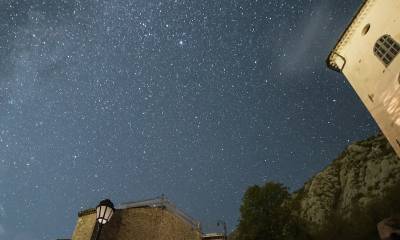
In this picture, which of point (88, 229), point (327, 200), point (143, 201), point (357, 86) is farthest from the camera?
point (327, 200)

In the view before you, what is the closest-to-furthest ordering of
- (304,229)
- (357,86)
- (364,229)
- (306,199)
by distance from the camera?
(364,229) → (357,86) → (304,229) → (306,199)

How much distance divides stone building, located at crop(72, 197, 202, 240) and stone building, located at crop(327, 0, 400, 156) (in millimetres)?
15876

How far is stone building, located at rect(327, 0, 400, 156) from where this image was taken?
14.0 meters

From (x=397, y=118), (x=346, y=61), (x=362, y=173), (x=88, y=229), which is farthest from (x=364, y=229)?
(x=88, y=229)

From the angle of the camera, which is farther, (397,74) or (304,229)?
(304,229)

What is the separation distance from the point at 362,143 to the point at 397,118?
716 inches

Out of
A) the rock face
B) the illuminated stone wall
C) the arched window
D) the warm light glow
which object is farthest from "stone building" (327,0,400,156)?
the illuminated stone wall

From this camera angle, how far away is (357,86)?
17.0 metres

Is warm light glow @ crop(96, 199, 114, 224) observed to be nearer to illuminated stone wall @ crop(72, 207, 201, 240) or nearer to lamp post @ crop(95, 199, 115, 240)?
lamp post @ crop(95, 199, 115, 240)

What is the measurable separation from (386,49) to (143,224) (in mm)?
18854

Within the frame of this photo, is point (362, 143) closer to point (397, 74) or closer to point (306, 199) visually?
point (306, 199)

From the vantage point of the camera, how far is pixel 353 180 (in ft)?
83.8

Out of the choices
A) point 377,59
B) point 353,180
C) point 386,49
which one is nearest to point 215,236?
point 353,180

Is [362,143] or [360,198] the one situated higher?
[362,143]
